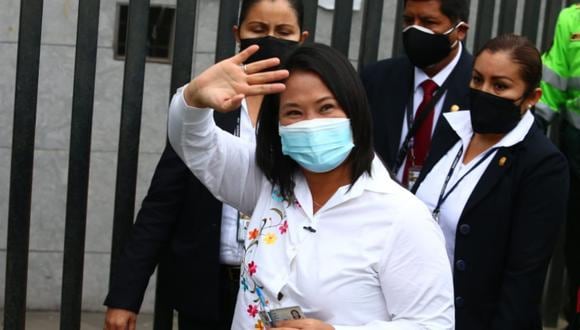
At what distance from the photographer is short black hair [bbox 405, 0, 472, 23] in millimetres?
3838

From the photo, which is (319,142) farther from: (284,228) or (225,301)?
(225,301)

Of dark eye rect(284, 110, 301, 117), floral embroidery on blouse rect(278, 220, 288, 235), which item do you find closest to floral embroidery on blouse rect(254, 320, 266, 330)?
floral embroidery on blouse rect(278, 220, 288, 235)

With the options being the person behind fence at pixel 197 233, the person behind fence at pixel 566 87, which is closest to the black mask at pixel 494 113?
the person behind fence at pixel 197 233

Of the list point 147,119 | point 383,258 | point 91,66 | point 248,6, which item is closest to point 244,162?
point 383,258

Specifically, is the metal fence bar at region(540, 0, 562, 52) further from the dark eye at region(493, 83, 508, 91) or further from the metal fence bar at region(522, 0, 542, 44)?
the dark eye at region(493, 83, 508, 91)

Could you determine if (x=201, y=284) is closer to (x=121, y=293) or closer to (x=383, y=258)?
(x=121, y=293)

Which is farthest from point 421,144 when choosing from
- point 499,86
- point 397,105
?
point 499,86

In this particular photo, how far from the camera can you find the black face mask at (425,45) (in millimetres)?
3814

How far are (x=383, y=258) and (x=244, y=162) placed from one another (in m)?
0.58

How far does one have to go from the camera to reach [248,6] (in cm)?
375

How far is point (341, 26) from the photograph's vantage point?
4.42m

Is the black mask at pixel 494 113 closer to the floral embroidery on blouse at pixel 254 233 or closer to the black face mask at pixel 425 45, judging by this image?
the black face mask at pixel 425 45

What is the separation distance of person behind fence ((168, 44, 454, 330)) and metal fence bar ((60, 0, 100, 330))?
120 cm

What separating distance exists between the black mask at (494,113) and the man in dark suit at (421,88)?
201 mm
